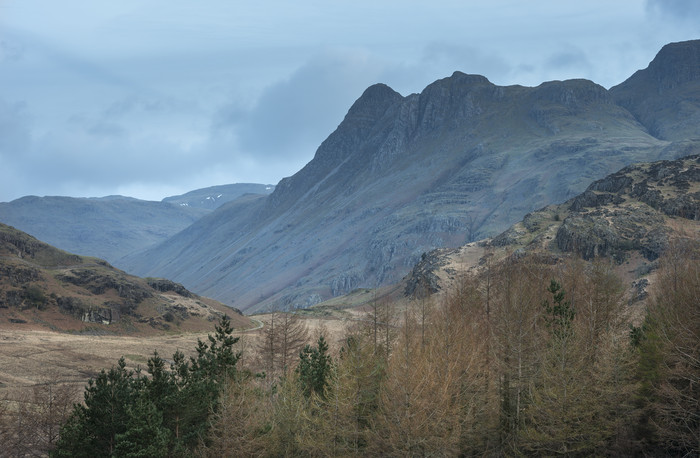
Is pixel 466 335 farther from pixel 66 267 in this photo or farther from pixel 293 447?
pixel 66 267

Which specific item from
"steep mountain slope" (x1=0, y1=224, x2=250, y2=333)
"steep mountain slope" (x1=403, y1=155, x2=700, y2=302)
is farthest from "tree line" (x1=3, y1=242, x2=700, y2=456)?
"steep mountain slope" (x1=0, y1=224, x2=250, y2=333)

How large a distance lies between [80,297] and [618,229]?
141792mm

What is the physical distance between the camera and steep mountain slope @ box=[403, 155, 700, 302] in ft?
422

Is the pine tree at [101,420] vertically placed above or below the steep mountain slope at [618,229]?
below

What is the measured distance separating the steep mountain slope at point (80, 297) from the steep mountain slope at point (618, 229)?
70699 millimetres

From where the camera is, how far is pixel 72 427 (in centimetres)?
3173

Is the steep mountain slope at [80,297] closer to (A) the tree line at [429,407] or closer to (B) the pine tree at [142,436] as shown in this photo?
(A) the tree line at [429,407]

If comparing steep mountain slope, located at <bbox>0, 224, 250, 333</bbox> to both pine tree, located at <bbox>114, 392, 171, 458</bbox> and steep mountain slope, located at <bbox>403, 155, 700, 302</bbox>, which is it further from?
pine tree, located at <bbox>114, 392, 171, 458</bbox>

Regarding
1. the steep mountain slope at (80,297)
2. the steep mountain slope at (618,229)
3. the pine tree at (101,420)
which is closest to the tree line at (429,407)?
the pine tree at (101,420)

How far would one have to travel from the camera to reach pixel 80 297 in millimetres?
129500

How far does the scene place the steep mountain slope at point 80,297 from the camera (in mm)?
118763

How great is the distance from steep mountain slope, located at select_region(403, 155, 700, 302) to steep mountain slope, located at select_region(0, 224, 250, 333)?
7070cm

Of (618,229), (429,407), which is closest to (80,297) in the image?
(429,407)

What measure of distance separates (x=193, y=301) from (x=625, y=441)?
483 ft
